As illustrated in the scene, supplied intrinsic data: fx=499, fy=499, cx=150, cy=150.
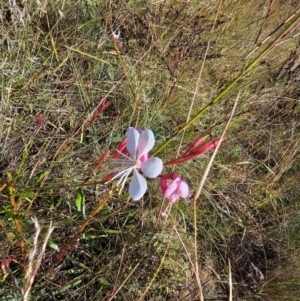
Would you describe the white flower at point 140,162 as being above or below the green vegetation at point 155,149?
above

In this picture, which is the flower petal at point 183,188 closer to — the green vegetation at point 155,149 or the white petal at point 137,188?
the white petal at point 137,188

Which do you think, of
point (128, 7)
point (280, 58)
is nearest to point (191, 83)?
point (128, 7)

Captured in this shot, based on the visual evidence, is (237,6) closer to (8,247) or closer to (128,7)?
(128,7)

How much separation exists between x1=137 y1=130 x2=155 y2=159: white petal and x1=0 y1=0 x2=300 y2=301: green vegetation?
40cm

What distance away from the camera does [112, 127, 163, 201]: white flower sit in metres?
0.66

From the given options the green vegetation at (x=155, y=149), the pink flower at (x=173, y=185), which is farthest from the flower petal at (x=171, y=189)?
the green vegetation at (x=155, y=149)

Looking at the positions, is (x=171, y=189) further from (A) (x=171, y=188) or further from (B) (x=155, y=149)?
(B) (x=155, y=149)

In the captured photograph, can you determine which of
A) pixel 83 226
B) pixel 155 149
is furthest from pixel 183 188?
pixel 155 149

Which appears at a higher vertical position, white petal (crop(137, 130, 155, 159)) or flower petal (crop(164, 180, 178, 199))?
white petal (crop(137, 130, 155, 159))

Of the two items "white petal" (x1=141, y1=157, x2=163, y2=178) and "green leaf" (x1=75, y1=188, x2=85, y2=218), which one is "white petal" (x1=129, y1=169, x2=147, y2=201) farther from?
"green leaf" (x1=75, y1=188, x2=85, y2=218)

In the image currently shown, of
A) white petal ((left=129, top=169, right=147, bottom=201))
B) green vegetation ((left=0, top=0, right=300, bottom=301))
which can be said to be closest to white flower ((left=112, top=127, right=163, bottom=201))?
white petal ((left=129, top=169, right=147, bottom=201))

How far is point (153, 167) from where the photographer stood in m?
0.66

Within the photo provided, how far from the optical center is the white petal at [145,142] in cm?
67

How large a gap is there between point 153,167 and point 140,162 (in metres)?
0.04
